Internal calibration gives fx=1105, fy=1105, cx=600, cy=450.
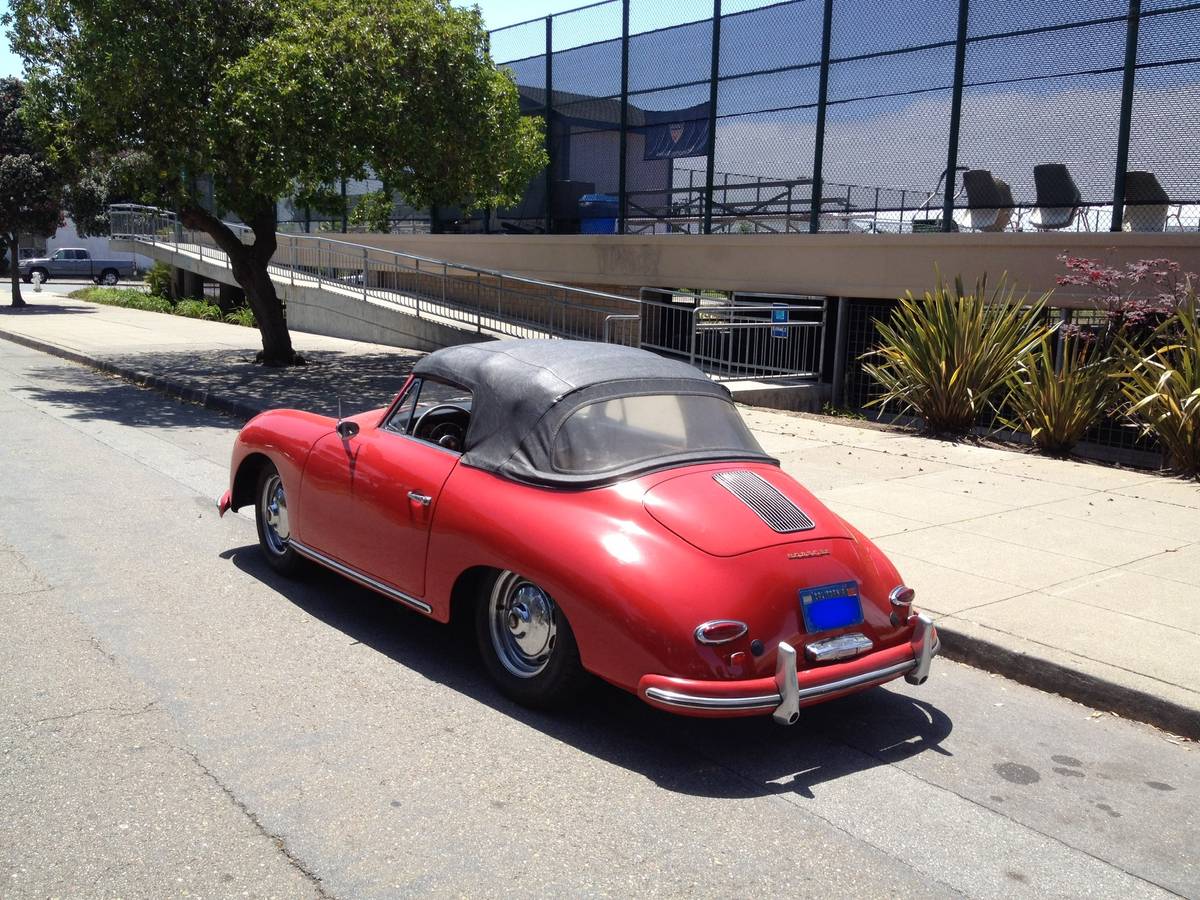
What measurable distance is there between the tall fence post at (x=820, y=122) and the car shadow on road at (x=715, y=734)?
11.9 meters

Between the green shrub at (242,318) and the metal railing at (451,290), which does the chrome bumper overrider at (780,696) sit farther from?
the green shrub at (242,318)

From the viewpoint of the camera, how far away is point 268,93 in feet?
45.0

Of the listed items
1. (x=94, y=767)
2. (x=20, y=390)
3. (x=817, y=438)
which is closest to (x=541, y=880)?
(x=94, y=767)

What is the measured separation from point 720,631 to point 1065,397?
8240 millimetres

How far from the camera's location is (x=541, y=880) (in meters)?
3.48

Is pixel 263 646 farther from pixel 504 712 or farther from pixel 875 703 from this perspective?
pixel 875 703

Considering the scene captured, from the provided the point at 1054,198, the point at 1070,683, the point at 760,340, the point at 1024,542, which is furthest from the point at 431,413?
the point at 760,340

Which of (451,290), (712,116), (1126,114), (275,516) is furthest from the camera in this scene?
(451,290)

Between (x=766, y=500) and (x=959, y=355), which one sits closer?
(x=766, y=500)

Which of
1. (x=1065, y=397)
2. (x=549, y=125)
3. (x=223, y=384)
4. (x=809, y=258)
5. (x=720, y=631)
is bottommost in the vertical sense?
(x=223, y=384)

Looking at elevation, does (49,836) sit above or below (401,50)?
below

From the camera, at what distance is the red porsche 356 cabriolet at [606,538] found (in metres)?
4.26

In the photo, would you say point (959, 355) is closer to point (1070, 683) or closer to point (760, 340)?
point (760, 340)

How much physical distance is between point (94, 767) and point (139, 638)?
4.85 feet
